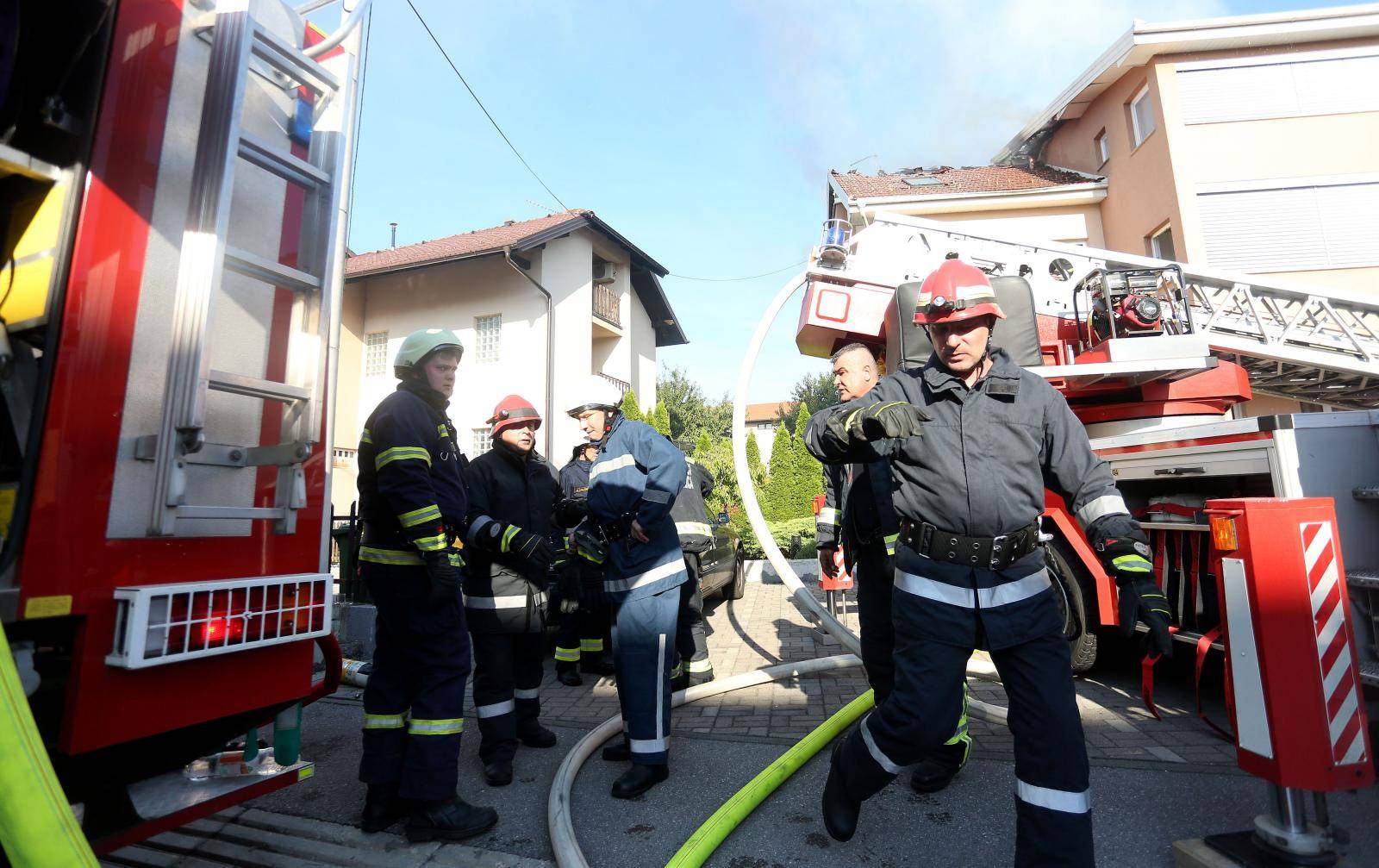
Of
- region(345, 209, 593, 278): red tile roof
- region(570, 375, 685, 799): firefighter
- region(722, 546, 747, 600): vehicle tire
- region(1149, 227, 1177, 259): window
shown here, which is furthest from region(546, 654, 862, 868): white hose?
region(345, 209, 593, 278): red tile roof

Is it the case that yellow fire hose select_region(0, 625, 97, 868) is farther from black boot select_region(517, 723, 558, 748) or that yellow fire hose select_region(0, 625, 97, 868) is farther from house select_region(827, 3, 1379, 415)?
house select_region(827, 3, 1379, 415)

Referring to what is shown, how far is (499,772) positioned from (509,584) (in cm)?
87

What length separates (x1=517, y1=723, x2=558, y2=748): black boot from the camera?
375 cm

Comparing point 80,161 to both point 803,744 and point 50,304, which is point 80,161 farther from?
point 803,744

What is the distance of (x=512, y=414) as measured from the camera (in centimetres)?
376

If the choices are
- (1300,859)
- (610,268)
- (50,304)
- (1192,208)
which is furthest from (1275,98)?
(50,304)

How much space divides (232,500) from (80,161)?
3.26ft

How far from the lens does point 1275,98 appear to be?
13.2m

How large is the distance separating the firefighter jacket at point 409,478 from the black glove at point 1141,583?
2.37 meters

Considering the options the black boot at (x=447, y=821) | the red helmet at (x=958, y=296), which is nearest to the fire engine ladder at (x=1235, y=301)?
the red helmet at (x=958, y=296)

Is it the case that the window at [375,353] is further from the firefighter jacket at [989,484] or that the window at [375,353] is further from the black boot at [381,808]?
the firefighter jacket at [989,484]

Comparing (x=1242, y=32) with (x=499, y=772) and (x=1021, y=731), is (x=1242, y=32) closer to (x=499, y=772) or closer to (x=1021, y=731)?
(x=1021, y=731)

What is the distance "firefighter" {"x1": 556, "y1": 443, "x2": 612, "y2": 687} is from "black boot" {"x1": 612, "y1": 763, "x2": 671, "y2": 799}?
4.37ft

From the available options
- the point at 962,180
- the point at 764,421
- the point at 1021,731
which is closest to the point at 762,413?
the point at 764,421
